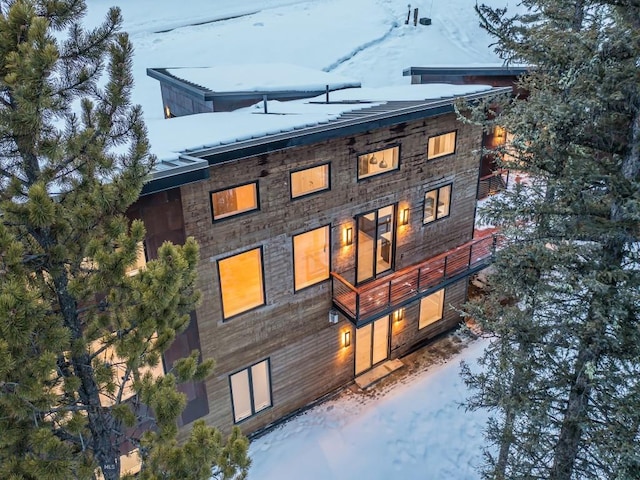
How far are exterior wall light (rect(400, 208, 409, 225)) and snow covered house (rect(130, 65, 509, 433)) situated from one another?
0.20 ft

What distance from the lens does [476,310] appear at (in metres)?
9.59

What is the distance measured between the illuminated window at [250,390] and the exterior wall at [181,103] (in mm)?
7935

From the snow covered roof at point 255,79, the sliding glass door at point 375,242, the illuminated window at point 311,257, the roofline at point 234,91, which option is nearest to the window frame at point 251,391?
the illuminated window at point 311,257

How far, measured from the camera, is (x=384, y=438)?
13.4 meters

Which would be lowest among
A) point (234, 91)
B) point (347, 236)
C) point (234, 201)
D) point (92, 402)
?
point (347, 236)

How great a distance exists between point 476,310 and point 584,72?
15.0 ft

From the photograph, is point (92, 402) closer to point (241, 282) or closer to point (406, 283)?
point (241, 282)

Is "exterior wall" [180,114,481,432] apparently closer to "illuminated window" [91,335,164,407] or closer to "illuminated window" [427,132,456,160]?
"illuminated window" [427,132,456,160]

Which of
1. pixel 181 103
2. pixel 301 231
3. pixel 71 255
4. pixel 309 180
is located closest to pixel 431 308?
pixel 301 231

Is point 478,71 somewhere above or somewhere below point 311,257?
above

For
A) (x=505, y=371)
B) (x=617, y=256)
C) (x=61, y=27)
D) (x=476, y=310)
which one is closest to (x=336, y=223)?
(x=476, y=310)

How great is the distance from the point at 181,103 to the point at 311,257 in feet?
28.1

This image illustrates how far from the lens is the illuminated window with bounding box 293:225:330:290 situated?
12.4m

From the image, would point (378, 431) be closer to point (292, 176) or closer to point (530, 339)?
point (530, 339)
